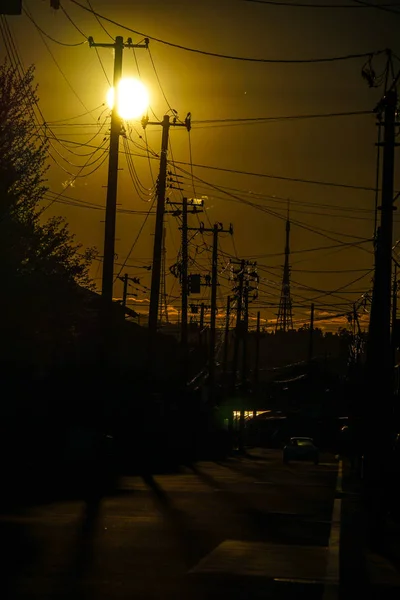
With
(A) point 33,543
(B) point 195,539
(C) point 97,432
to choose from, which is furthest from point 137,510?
(C) point 97,432

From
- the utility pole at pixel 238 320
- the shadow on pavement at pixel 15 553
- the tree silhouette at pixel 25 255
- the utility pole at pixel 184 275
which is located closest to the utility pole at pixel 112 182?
the tree silhouette at pixel 25 255

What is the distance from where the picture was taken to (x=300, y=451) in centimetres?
5891

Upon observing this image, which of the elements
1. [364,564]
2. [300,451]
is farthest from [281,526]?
[300,451]

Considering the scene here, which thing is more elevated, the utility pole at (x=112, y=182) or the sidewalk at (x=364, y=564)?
the utility pole at (x=112, y=182)

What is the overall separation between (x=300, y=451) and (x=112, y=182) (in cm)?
3054

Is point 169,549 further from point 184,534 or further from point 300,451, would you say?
point 300,451

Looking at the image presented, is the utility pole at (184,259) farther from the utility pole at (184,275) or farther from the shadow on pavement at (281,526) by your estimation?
the shadow on pavement at (281,526)

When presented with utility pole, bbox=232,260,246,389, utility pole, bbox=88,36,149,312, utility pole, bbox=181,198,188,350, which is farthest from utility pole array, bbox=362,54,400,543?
utility pole, bbox=232,260,246,389

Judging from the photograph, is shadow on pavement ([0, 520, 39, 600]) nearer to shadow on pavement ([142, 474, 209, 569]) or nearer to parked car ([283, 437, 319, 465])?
shadow on pavement ([142, 474, 209, 569])

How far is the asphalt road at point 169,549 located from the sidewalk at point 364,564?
326 mm

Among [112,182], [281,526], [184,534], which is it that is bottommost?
[281,526]

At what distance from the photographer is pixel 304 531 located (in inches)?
741

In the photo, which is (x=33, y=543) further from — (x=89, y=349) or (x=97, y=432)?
(x=89, y=349)

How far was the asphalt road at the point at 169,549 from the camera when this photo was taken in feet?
38.7
